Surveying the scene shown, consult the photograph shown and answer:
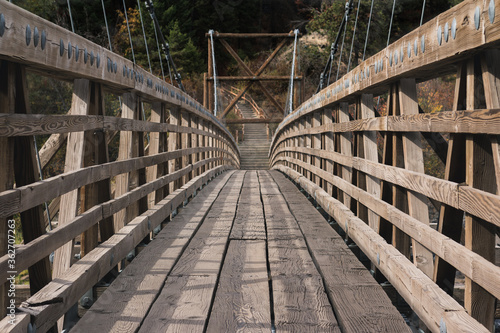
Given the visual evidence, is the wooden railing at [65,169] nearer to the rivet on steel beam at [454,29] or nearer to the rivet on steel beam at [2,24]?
the rivet on steel beam at [2,24]

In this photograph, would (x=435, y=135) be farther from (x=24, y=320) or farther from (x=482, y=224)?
(x=24, y=320)

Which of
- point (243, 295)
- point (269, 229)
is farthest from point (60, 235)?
point (269, 229)

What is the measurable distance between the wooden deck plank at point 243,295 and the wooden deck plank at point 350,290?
280 mm

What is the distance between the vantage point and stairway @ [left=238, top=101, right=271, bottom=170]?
778 inches

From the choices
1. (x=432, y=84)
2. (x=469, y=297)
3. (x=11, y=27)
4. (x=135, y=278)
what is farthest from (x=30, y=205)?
(x=432, y=84)

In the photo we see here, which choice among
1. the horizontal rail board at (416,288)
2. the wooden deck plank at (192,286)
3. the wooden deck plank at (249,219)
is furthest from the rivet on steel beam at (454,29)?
the wooden deck plank at (249,219)

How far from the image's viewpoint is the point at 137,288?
213 cm

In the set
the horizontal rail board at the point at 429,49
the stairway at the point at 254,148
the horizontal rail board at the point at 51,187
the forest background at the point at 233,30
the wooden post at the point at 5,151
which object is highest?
the forest background at the point at 233,30

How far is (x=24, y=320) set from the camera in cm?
139

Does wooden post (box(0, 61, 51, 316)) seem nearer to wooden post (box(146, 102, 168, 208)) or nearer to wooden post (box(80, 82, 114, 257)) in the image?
wooden post (box(80, 82, 114, 257))

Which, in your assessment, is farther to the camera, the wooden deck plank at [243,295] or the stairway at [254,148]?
the stairway at [254,148]

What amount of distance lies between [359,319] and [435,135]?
0.92 m

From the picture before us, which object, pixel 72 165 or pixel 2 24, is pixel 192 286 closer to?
pixel 72 165

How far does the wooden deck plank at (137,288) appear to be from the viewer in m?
1.76
